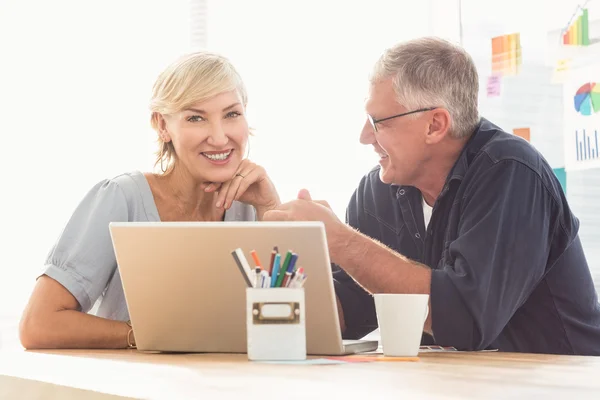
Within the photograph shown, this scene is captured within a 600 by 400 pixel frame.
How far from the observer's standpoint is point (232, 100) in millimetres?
2125

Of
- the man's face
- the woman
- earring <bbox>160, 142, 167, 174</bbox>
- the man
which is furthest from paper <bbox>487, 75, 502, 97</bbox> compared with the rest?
Answer: earring <bbox>160, 142, 167, 174</bbox>

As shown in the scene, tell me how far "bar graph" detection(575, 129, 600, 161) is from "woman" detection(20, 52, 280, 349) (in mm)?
1196

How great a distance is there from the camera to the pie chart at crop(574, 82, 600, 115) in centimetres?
269

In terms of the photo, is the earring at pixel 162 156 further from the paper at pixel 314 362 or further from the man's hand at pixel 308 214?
the paper at pixel 314 362

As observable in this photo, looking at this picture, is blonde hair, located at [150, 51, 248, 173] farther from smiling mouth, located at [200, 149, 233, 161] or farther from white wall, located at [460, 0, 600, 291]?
white wall, located at [460, 0, 600, 291]

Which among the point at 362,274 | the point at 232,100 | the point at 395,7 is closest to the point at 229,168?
the point at 232,100

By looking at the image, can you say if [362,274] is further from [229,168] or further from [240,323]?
[229,168]

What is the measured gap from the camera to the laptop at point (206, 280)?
1295 millimetres

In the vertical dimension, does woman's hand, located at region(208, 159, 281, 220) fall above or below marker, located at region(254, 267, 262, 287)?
above

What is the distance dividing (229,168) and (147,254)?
2.70 ft

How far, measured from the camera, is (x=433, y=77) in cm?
206

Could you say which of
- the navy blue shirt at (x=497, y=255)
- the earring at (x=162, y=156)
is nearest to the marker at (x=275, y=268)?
the navy blue shirt at (x=497, y=255)

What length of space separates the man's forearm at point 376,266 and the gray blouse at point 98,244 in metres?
0.55

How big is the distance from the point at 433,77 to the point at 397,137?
0.58 feet
